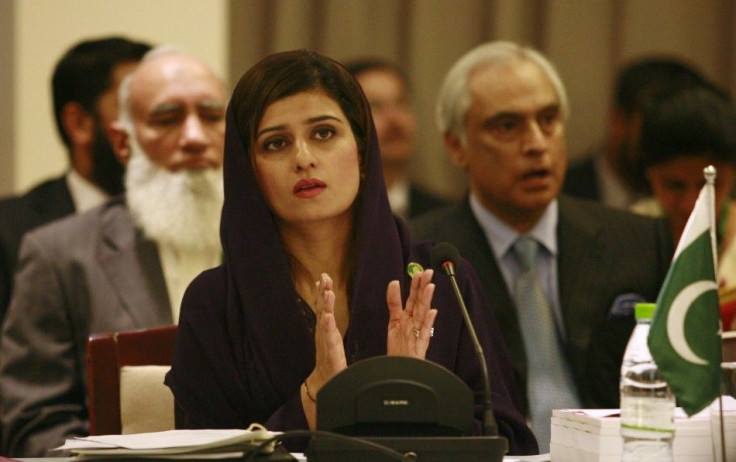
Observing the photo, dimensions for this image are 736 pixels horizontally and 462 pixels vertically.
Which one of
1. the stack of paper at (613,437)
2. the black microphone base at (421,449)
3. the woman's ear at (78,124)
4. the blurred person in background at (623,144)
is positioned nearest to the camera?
the black microphone base at (421,449)

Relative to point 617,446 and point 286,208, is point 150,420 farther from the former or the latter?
point 617,446

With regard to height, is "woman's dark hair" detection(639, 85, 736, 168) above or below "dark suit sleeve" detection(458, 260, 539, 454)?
above

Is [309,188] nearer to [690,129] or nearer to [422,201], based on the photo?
[690,129]

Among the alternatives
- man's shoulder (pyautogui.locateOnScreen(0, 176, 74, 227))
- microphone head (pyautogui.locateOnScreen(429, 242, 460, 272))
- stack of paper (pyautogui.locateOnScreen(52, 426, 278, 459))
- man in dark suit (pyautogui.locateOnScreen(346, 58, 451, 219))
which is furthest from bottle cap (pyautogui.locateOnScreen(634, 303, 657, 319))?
man in dark suit (pyautogui.locateOnScreen(346, 58, 451, 219))

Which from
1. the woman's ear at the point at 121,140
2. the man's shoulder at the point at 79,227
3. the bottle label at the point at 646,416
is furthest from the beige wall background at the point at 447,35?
the bottle label at the point at 646,416

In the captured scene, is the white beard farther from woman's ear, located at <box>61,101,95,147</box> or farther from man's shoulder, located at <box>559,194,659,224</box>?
man's shoulder, located at <box>559,194,659,224</box>

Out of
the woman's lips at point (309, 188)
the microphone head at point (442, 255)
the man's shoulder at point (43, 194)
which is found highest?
the man's shoulder at point (43, 194)

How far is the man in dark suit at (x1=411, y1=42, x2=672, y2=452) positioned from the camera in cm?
344

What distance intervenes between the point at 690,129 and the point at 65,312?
7.39ft

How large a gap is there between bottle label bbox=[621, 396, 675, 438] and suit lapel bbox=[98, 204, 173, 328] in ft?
6.89

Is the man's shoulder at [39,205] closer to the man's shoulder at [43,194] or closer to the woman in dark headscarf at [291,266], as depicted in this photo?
the man's shoulder at [43,194]

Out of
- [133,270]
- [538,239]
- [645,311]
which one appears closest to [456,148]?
[538,239]

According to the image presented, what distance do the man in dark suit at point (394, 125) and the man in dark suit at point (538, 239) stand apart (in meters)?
1.29

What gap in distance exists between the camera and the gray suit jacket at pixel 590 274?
342cm
